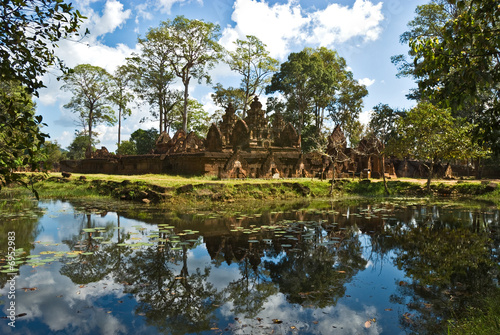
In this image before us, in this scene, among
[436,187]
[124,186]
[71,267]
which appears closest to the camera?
[71,267]

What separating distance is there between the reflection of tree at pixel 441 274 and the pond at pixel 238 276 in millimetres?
19

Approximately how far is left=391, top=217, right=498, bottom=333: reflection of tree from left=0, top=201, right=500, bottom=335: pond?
0.8 inches

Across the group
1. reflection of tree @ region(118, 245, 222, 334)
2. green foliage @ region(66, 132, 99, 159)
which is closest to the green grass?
reflection of tree @ region(118, 245, 222, 334)

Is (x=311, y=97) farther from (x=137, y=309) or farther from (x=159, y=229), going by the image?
(x=137, y=309)


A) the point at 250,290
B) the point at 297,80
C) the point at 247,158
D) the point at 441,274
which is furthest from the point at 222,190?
the point at 297,80

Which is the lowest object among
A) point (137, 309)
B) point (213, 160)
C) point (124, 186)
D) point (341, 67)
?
point (137, 309)

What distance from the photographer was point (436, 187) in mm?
17734

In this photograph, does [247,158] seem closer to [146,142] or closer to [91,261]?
[91,261]

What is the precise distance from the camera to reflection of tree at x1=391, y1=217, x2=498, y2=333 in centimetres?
346

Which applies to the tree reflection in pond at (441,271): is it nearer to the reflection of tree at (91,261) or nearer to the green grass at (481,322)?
the green grass at (481,322)

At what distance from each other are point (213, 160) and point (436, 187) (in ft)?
39.9

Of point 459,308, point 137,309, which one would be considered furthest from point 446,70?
point 137,309

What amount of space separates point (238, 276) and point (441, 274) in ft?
9.36

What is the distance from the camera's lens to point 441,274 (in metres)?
4.65
